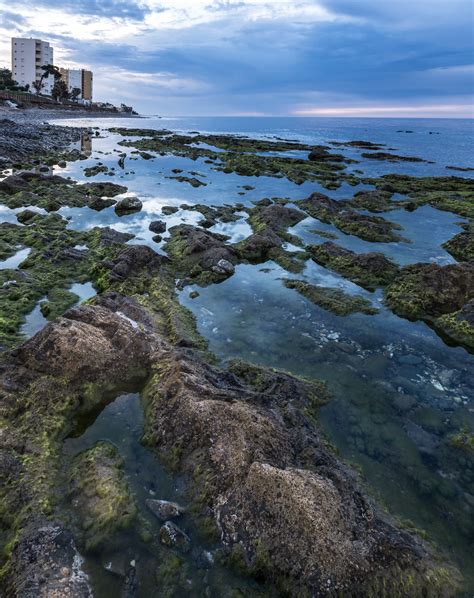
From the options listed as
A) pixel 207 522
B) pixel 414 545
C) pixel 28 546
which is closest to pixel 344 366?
pixel 414 545

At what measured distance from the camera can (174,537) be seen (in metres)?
8.12

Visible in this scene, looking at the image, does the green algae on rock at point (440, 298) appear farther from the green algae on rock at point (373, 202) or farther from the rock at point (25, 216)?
the rock at point (25, 216)

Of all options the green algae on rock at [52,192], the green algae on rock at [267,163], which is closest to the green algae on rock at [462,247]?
the green algae on rock at [267,163]

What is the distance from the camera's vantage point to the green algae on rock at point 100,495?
8.21 meters

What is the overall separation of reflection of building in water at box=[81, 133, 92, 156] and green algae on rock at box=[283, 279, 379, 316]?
61.0 m

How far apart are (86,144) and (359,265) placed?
7731 centimetres

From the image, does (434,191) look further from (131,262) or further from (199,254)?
(131,262)

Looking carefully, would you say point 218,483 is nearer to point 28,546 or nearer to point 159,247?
point 28,546

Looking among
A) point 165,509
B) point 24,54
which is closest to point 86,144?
point 165,509

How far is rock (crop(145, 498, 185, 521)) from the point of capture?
8.61 m

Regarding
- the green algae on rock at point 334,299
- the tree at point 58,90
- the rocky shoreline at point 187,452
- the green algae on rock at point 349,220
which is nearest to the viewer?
the rocky shoreline at point 187,452

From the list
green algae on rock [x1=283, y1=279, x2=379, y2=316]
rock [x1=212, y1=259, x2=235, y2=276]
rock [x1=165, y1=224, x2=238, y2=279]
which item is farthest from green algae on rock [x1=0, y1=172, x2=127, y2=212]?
green algae on rock [x1=283, y1=279, x2=379, y2=316]

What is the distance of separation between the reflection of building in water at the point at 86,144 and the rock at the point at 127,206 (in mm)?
39272

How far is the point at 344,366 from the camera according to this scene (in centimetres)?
1516
